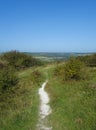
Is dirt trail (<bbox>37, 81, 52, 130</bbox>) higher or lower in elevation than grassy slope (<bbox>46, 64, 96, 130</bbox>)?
lower

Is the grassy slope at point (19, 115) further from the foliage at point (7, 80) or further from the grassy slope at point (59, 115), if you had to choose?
the foliage at point (7, 80)

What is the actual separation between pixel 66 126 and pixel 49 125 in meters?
1.03

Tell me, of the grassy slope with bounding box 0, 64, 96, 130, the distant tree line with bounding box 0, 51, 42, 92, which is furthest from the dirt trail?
the distant tree line with bounding box 0, 51, 42, 92

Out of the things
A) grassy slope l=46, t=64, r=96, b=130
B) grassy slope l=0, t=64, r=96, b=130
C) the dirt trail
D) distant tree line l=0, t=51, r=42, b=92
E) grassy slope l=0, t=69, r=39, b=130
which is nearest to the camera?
grassy slope l=46, t=64, r=96, b=130

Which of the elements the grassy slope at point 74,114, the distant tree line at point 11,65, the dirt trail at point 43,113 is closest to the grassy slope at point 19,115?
the dirt trail at point 43,113

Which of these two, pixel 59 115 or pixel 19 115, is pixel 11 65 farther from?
pixel 59 115

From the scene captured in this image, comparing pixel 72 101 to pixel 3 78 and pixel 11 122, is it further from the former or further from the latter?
pixel 3 78

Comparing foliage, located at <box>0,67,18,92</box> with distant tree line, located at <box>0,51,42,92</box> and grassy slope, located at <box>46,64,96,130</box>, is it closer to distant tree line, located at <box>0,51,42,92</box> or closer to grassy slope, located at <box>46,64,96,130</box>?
distant tree line, located at <box>0,51,42,92</box>

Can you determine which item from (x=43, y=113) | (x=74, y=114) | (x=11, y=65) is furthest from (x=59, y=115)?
(x=11, y=65)

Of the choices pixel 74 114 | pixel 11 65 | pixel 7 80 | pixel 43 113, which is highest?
pixel 7 80

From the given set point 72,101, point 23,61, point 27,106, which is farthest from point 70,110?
point 23,61

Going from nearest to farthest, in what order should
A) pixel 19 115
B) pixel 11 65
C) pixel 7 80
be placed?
pixel 19 115 < pixel 7 80 < pixel 11 65

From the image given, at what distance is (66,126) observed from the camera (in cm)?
1417

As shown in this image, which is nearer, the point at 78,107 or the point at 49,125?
the point at 49,125
